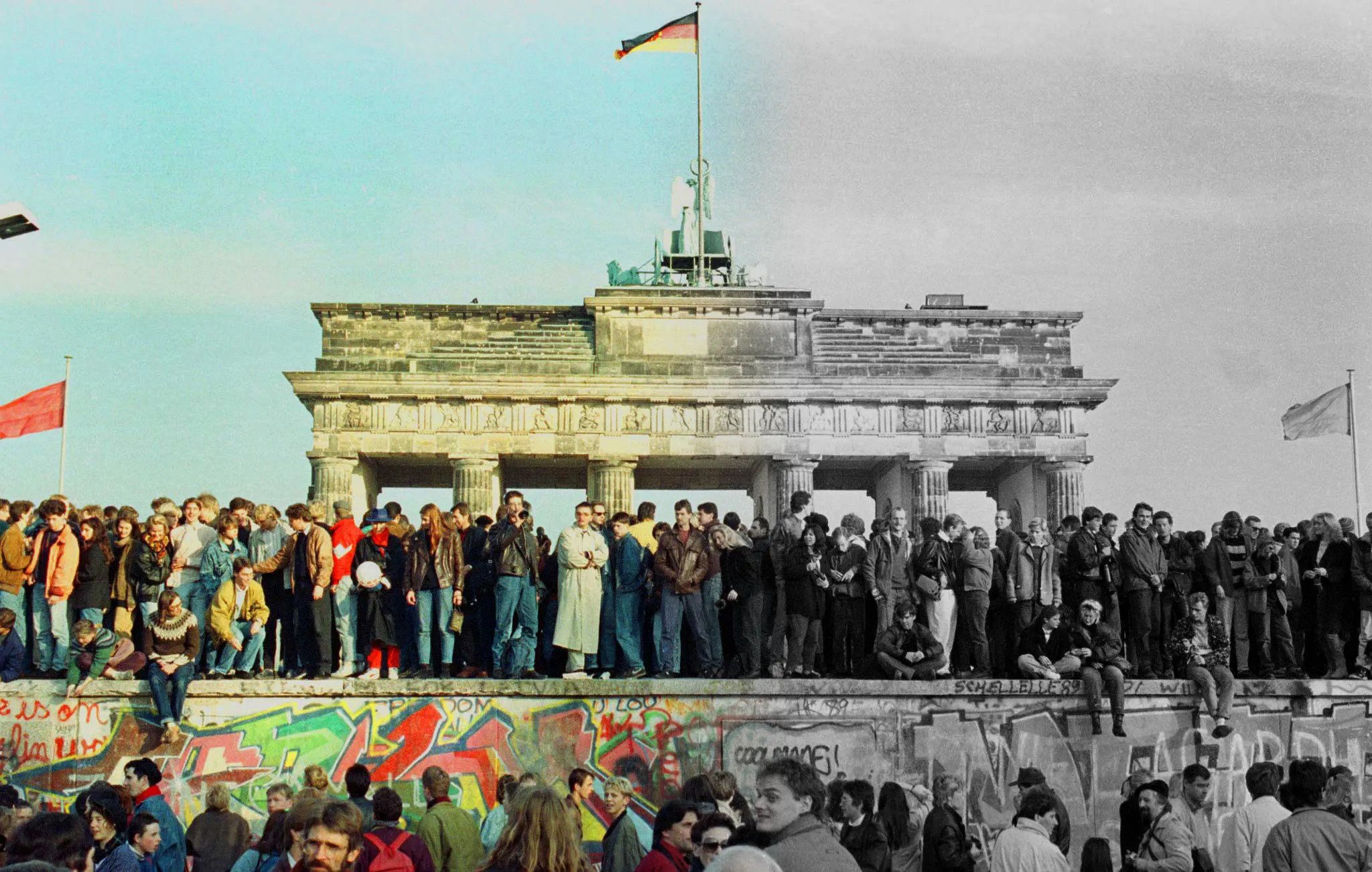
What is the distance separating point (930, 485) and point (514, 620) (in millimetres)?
31878

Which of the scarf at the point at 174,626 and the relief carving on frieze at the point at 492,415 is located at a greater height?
the relief carving on frieze at the point at 492,415

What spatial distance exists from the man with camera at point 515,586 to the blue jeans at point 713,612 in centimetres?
176

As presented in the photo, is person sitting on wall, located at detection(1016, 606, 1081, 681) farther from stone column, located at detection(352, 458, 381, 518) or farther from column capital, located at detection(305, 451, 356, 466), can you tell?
column capital, located at detection(305, 451, 356, 466)

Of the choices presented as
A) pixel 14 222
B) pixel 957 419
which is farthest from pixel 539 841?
pixel 957 419

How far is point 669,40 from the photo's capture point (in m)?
Result: 42.6

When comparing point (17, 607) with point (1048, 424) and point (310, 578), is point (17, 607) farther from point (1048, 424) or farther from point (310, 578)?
point (1048, 424)

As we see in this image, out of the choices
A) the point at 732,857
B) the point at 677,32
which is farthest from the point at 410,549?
the point at 677,32

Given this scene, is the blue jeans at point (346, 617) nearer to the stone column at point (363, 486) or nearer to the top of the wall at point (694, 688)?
the top of the wall at point (694, 688)

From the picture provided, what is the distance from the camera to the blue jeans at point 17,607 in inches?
604

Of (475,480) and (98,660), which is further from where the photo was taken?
(475,480)

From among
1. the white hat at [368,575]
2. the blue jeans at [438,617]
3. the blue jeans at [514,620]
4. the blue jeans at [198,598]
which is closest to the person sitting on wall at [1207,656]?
the blue jeans at [514,620]

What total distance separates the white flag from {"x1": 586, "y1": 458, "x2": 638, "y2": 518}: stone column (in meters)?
22.9

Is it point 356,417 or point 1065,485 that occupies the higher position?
point 356,417

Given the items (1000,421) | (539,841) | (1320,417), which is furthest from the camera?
(1000,421)
